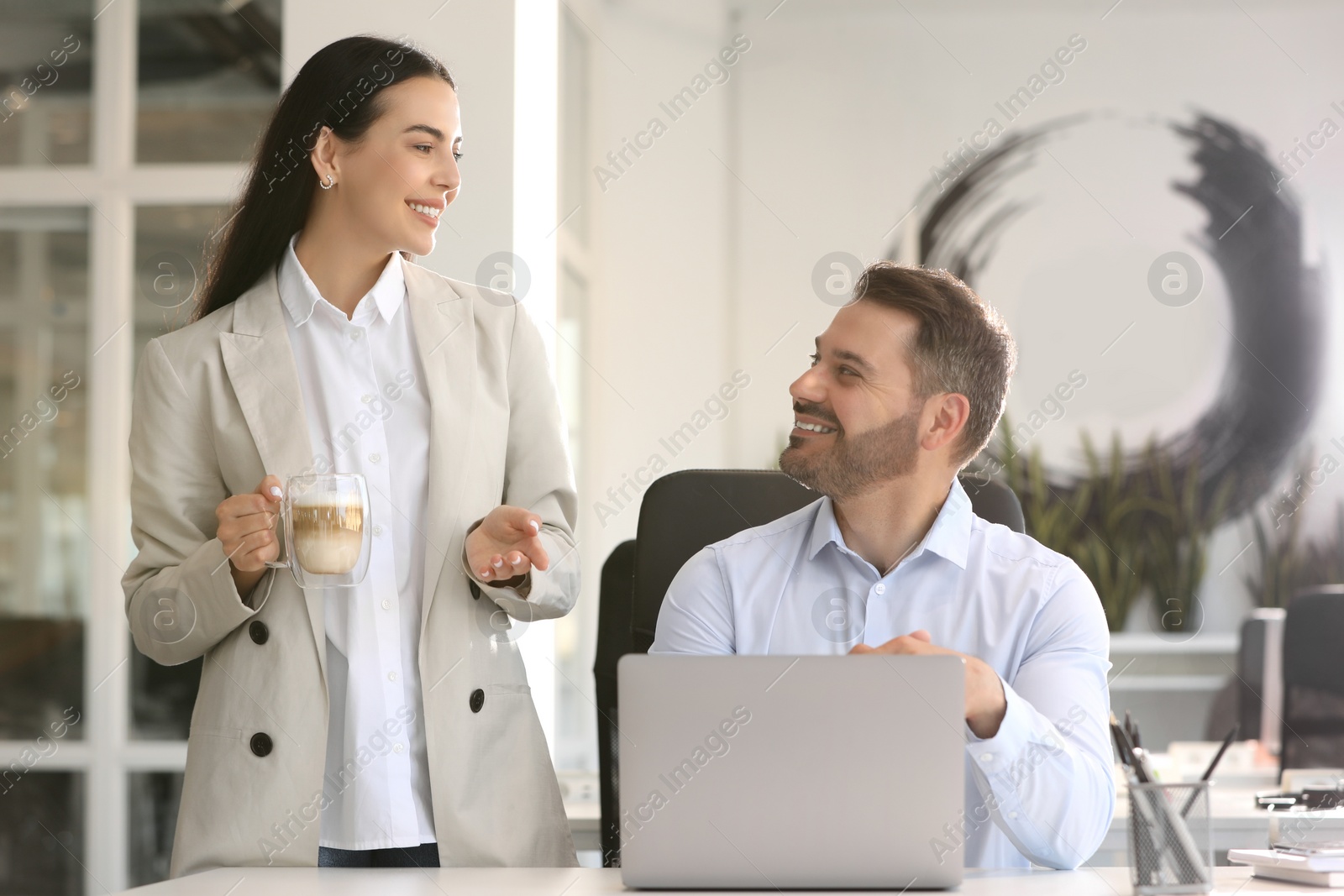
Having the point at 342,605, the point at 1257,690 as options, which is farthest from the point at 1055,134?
the point at 342,605

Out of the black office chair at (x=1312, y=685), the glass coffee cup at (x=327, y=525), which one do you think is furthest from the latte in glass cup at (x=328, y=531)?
the black office chair at (x=1312, y=685)

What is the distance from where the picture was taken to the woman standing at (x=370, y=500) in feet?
5.41

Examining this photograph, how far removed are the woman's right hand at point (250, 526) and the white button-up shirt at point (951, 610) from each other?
0.56 meters

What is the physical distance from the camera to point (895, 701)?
1.14m

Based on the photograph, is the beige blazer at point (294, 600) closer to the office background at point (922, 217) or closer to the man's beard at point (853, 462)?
the man's beard at point (853, 462)

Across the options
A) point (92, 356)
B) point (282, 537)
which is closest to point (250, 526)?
point (282, 537)

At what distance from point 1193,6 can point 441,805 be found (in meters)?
4.71

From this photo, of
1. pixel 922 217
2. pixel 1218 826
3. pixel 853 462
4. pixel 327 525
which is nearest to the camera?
pixel 327 525

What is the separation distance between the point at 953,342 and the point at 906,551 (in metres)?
0.32

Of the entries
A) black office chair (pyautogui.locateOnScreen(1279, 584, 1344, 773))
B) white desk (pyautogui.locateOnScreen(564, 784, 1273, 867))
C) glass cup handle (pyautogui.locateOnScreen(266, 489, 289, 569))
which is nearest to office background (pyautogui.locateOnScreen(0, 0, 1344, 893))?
black office chair (pyautogui.locateOnScreen(1279, 584, 1344, 773))

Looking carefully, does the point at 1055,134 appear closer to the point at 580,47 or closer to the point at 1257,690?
the point at 580,47

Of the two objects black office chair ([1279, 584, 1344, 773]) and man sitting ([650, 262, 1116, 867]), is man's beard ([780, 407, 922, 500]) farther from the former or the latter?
black office chair ([1279, 584, 1344, 773])

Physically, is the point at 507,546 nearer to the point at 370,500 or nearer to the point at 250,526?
the point at 370,500

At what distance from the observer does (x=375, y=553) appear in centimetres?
171
